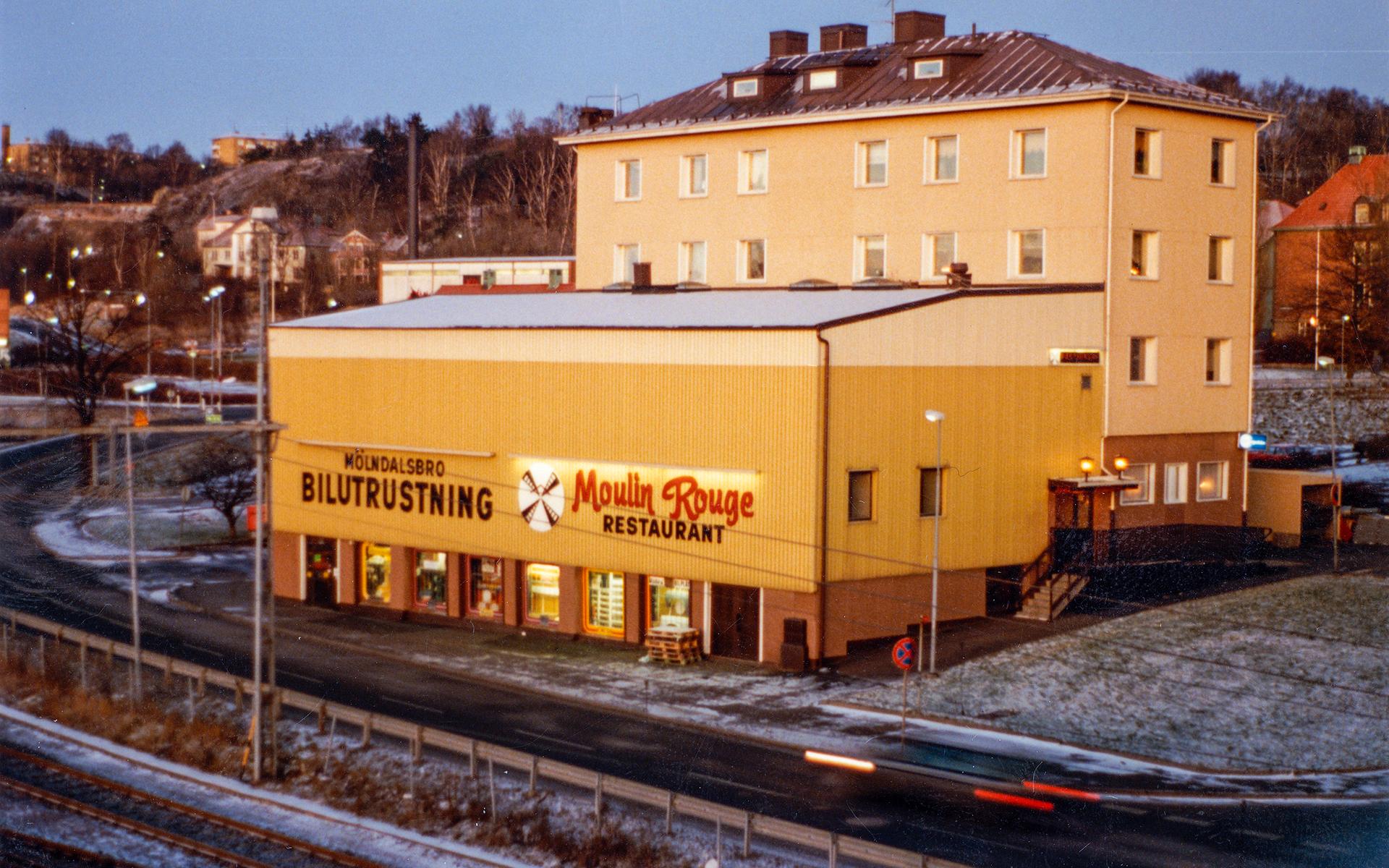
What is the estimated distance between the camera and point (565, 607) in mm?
38219

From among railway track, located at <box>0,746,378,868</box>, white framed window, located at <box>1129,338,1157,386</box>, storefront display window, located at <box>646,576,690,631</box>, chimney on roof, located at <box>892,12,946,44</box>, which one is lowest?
railway track, located at <box>0,746,378,868</box>

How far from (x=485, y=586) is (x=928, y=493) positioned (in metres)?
12.4

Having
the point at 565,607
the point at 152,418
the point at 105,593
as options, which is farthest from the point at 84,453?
the point at 565,607

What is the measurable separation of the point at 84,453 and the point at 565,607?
137ft

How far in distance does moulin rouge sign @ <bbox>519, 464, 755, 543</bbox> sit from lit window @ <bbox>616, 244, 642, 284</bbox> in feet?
51.4

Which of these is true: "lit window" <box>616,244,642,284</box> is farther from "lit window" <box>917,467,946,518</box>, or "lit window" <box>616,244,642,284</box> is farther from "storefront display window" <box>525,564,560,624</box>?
"lit window" <box>917,467,946,518</box>

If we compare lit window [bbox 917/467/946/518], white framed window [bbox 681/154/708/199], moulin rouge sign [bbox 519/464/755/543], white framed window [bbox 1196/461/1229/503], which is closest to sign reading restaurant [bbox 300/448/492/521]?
moulin rouge sign [bbox 519/464/755/543]

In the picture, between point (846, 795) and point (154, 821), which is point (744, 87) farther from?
point (154, 821)

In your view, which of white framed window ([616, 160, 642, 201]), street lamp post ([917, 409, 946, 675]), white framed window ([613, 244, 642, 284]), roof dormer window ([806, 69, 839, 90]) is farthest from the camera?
white framed window ([613, 244, 642, 284])

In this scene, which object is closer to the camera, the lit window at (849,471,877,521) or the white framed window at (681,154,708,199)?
the lit window at (849,471,877,521)

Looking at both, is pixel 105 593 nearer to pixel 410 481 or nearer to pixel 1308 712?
pixel 410 481

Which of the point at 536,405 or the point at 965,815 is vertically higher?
the point at 536,405

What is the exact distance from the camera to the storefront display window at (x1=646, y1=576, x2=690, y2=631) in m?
36.3

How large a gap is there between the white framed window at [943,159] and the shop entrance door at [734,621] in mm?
16320
